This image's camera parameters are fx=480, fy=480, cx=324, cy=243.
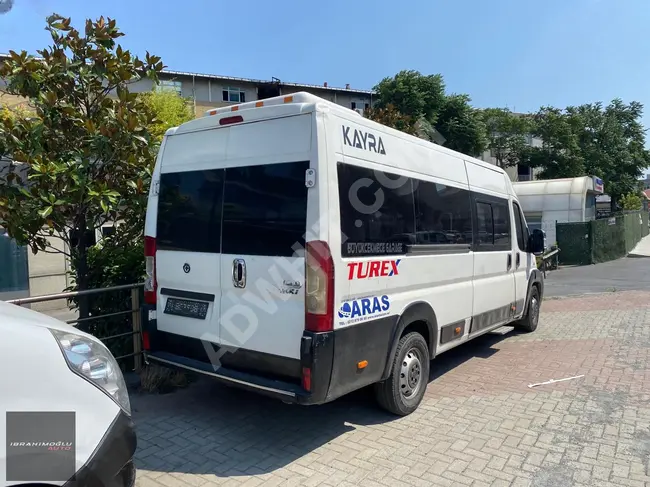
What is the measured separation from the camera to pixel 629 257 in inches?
920

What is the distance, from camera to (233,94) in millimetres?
33469

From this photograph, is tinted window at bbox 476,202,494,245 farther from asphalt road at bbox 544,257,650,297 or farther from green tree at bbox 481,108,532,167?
green tree at bbox 481,108,532,167

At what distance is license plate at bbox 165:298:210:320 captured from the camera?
13.6 ft

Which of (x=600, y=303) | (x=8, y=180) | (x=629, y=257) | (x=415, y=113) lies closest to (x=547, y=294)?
(x=600, y=303)

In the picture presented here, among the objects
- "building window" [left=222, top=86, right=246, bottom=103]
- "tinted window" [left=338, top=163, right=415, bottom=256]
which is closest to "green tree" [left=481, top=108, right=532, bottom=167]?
"building window" [left=222, top=86, right=246, bottom=103]

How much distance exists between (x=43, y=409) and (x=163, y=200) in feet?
8.97

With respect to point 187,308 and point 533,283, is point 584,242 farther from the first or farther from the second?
point 187,308

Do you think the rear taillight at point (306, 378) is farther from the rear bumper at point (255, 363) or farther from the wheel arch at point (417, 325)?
the wheel arch at point (417, 325)

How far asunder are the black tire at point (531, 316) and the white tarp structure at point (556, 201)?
15.7 meters

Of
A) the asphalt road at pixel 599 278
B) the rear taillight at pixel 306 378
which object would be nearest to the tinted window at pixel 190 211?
the rear taillight at pixel 306 378

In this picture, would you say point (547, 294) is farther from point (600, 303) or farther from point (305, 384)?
point (305, 384)

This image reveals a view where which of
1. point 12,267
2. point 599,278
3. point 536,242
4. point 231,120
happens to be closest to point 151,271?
point 231,120

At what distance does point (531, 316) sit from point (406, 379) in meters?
4.48

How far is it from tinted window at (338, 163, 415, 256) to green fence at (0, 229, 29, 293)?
448 inches
